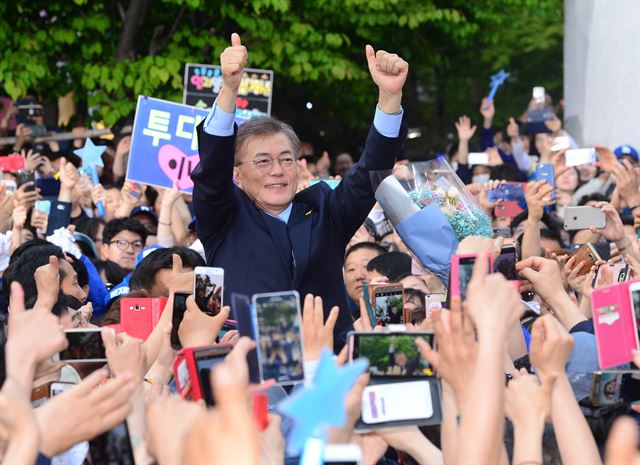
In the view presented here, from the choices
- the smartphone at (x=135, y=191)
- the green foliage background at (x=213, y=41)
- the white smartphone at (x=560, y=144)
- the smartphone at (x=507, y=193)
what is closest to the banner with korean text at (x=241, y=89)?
the green foliage background at (x=213, y=41)

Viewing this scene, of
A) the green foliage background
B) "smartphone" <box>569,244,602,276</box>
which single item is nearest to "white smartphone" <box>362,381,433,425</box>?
"smartphone" <box>569,244,602,276</box>

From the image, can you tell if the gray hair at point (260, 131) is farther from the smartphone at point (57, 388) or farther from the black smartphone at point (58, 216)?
the black smartphone at point (58, 216)

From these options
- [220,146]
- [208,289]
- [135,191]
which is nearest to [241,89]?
[135,191]

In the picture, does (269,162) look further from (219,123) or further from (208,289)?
(208,289)

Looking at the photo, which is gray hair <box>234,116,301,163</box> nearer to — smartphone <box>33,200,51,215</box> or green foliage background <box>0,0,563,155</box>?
smartphone <box>33,200,51,215</box>

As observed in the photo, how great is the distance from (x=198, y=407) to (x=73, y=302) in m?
2.90

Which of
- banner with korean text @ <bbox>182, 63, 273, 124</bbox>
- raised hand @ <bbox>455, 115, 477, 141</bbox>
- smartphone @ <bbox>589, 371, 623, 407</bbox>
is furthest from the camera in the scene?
raised hand @ <bbox>455, 115, 477, 141</bbox>

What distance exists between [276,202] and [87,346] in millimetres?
1323

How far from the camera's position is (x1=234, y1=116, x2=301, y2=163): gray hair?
493 centimetres

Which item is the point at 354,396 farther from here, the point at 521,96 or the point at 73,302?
the point at 521,96

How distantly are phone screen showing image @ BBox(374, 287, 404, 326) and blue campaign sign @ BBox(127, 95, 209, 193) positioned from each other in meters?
3.91

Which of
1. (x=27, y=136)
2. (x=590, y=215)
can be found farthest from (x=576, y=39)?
(x=590, y=215)

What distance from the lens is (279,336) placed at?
3.30 meters

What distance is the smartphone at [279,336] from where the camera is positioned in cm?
327
